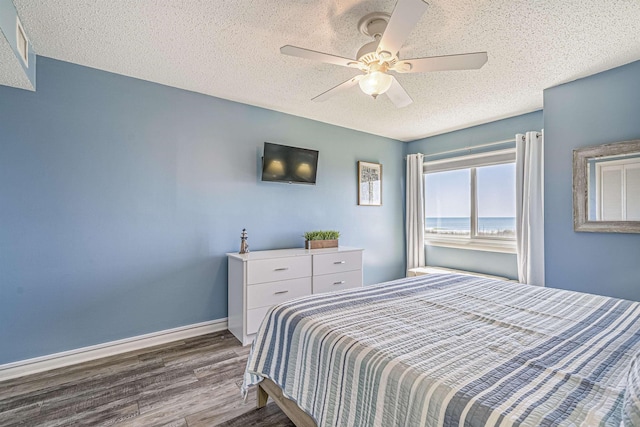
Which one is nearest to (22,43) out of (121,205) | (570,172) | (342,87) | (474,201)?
(121,205)

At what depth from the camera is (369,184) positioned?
4418mm

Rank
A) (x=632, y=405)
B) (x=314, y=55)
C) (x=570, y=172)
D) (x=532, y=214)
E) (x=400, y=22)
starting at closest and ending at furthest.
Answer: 1. (x=632, y=405)
2. (x=400, y=22)
3. (x=314, y=55)
4. (x=570, y=172)
5. (x=532, y=214)

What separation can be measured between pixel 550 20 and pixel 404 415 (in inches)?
96.6

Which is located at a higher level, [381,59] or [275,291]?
[381,59]

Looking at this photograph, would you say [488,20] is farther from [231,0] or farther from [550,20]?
[231,0]

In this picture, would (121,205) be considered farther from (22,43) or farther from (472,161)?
(472,161)

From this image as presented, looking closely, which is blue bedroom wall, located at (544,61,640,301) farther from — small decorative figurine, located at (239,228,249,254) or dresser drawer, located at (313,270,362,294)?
small decorative figurine, located at (239,228,249,254)

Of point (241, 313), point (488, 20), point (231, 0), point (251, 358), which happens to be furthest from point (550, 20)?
point (241, 313)

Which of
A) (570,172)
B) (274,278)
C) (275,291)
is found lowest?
(275,291)

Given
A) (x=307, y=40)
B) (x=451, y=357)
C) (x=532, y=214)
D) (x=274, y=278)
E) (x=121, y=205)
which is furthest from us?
(x=532, y=214)

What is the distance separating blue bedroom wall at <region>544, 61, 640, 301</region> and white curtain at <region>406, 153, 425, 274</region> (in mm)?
1806

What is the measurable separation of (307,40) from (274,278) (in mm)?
2116

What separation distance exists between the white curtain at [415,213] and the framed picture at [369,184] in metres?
0.53

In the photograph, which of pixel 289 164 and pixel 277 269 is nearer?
pixel 277 269
